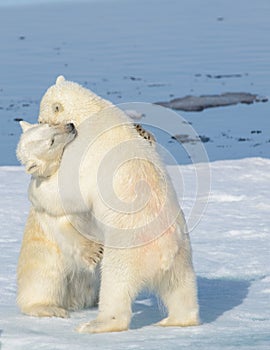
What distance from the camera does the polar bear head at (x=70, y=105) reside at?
155 inches

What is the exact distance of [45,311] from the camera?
419cm

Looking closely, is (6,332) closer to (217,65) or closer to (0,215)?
(0,215)

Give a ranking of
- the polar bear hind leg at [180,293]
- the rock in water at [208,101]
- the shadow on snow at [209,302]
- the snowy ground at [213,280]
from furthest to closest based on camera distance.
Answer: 1. the rock in water at [208,101]
2. the shadow on snow at [209,302]
3. the polar bear hind leg at [180,293]
4. the snowy ground at [213,280]

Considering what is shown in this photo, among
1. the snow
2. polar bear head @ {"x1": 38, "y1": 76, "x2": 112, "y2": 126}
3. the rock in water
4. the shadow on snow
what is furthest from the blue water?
polar bear head @ {"x1": 38, "y1": 76, "x2": 112, "y2": 126}

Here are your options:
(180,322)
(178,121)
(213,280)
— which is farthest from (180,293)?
(178,121)

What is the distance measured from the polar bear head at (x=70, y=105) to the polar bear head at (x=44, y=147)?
5 cm

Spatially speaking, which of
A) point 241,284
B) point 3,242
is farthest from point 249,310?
point 3,242

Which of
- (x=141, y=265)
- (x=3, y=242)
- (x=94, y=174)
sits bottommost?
(x=3, y=242)

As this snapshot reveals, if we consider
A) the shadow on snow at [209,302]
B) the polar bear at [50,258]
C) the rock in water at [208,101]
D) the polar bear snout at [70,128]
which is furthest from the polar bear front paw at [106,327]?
the rock in water at [208,101]

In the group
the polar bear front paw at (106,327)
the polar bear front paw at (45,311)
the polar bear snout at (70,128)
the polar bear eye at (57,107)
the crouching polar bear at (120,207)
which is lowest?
the polar bear front paw at (45,311)

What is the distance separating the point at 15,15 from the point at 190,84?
9.33 m

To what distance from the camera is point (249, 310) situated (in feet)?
13.9

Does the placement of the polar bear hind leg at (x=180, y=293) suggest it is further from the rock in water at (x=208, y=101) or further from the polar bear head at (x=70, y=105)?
the rock in water at (x=208, y=101)

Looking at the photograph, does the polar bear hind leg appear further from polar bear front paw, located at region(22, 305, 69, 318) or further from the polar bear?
polar bear front paw, located at region(22, 305, 69, 318)
